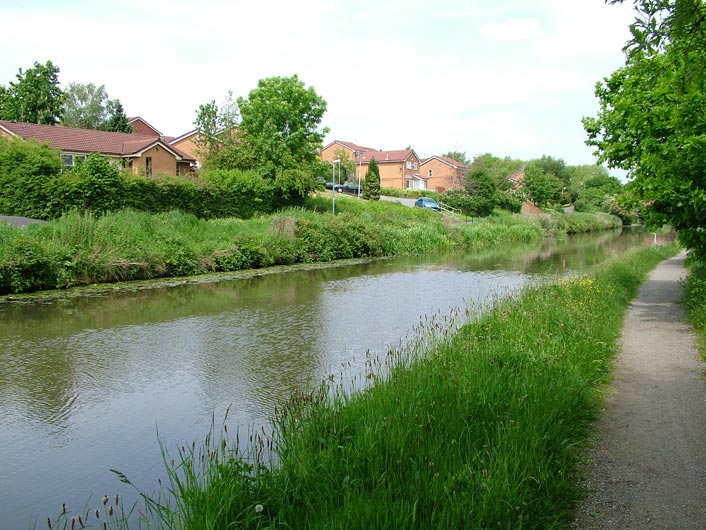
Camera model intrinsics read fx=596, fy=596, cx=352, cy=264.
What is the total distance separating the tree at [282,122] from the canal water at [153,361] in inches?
955

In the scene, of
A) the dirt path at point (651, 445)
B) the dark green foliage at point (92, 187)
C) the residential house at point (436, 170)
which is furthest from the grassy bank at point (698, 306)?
the residential house at point (436, 170)

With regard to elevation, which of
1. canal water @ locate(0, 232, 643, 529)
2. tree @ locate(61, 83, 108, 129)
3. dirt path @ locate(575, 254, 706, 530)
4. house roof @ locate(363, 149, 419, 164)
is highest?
tree @ locate(61, 83, 108, 129)

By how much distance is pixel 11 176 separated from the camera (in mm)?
25688

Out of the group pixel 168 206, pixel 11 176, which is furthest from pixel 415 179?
pixel 11 176

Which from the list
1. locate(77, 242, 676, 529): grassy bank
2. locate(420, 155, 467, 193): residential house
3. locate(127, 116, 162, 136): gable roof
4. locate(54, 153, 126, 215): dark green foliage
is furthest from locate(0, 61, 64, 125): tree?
locate(77, 242, 676, 529): grassy bank

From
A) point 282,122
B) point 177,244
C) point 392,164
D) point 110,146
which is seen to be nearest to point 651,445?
point 177,244

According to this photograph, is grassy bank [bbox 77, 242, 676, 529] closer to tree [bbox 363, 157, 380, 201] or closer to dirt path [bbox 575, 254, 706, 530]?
A: dirt path [bbox 575, 254, 706, 530]

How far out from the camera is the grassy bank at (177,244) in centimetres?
1827

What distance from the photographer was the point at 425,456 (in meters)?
4.90

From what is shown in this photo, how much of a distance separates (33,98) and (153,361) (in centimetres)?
5691

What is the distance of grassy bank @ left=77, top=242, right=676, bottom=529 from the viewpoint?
4155 mm

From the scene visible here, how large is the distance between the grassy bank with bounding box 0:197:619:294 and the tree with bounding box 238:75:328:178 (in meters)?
9.64

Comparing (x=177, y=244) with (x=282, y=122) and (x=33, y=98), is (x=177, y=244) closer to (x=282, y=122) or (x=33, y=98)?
(x=282, y=122)

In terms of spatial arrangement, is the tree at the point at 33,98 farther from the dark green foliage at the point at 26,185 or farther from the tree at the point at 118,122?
the dark green foliage at the point at 26,185
